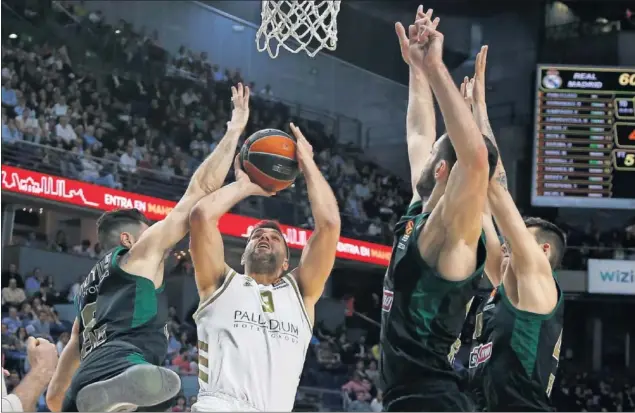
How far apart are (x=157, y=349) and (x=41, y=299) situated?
6370 millimetres

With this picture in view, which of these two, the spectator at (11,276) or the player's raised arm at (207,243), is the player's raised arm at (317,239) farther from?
the spectator at (11,276)

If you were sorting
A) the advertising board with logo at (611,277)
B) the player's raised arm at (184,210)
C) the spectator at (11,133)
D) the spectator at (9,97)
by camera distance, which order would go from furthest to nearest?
the advertising board with logo at (611,277), the spectator at (9,97), the spectator at (11,133), the player's raised arm at (184,210)

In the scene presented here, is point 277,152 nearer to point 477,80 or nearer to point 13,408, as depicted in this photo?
point 477,80

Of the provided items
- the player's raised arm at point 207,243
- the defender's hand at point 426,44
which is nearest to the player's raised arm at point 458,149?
the defender's hand at point 426,44

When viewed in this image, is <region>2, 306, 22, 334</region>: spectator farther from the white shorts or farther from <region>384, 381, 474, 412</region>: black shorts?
<region>384, 381, 474, 412</region>: black shorts

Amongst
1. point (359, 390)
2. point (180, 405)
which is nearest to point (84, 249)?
point (180, 405)

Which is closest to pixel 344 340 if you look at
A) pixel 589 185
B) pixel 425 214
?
pixel 589 185

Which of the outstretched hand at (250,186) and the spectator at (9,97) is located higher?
the spectator at (9,97)

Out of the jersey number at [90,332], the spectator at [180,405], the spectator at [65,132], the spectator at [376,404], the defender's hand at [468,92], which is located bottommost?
the spectator at [376,404]

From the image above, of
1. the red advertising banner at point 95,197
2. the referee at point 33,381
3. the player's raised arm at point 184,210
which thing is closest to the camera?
the referee at point 33,381

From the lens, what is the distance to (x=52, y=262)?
1154cm

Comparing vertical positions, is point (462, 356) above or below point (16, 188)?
below

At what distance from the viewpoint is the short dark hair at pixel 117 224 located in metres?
5.06

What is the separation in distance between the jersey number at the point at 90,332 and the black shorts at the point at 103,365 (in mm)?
62
